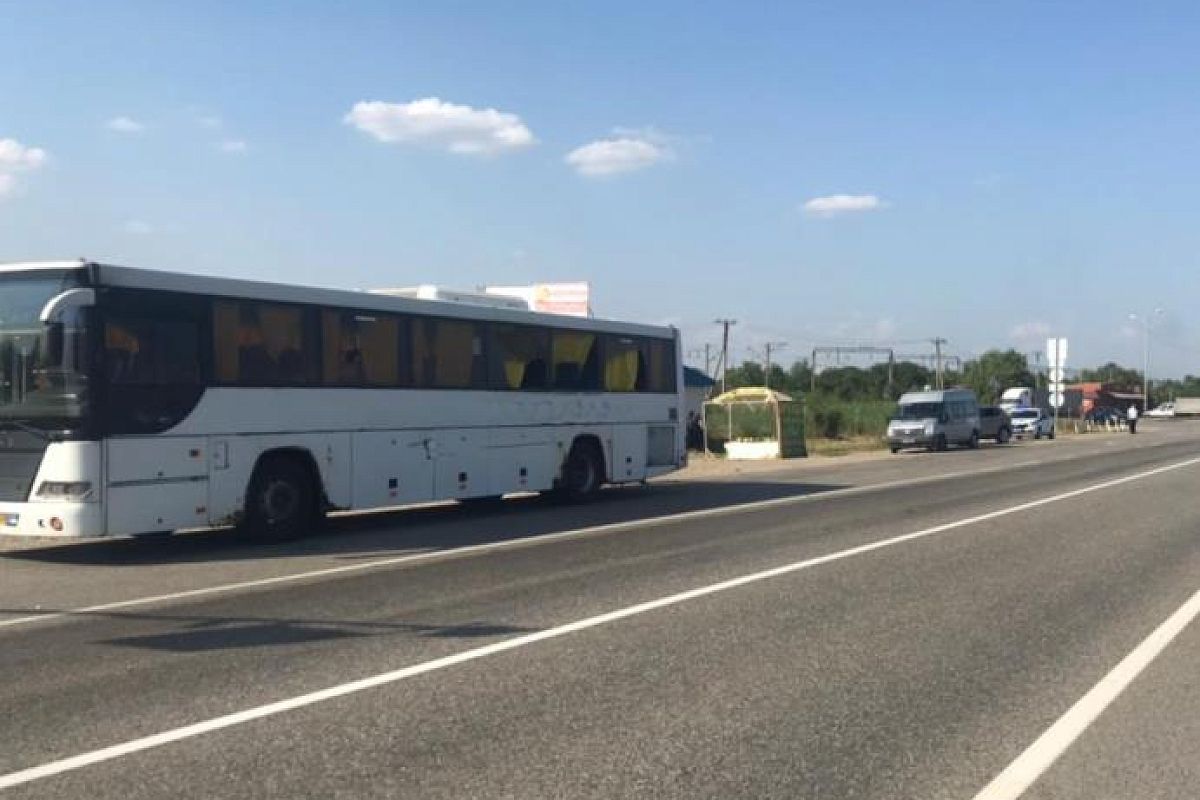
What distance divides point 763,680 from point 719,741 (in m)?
1.32

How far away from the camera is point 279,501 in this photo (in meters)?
14.5

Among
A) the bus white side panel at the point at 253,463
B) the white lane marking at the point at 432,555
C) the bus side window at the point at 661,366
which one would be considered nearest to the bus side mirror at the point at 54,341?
the bus white side panel at the point at 253,463

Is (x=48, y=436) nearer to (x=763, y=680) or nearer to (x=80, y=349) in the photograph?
(x=80, y=349)

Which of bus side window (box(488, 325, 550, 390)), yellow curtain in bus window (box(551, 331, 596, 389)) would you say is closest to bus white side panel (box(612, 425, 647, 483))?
yellow curtain in bus window (box(551, 331, 596, 389))

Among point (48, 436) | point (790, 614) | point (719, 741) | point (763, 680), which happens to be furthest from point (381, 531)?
point (719, 741)

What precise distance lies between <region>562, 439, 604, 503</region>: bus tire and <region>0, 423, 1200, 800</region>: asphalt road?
4656mm

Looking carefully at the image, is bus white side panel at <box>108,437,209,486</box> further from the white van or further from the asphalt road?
the white van

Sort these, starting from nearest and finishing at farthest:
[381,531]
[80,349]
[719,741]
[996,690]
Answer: [719,741] → [996,690] → [80,349] → [381,531]

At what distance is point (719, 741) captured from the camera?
5707mm

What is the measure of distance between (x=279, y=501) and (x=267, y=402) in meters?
1.24

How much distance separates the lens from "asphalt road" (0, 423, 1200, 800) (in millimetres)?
5262

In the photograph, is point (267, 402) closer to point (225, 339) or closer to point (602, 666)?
point (225, 339)

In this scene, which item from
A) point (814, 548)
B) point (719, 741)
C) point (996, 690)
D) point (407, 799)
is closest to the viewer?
point (407, 799)

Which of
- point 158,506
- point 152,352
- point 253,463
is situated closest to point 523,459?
point 253,463
